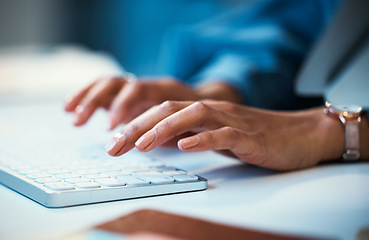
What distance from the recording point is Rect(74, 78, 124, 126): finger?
2.04ft

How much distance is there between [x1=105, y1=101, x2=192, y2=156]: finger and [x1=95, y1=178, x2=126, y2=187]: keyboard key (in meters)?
0.06

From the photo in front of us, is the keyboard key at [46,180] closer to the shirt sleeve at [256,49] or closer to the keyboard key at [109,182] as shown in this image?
the keyboard key at [109,182]

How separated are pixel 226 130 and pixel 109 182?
0.13m

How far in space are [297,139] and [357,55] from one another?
0.43ft

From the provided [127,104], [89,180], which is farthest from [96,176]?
[127,104]

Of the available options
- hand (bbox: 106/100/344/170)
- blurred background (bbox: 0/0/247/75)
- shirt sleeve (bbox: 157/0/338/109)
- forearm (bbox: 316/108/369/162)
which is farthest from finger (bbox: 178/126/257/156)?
blurred background (bbox: 0/0/247/75)

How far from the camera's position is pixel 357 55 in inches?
22.5

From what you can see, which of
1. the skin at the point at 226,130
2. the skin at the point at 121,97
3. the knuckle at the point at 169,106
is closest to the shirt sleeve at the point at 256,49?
the skin at the point at 121,97

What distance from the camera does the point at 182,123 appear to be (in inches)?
18.1

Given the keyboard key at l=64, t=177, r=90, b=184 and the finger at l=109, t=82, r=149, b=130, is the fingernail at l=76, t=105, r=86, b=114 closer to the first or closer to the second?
the finger at l=109, t=82, r=149, b=130

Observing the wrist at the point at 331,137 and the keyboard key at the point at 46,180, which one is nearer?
the keyboard key at the point at 46,180

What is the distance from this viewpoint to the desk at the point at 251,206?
13.2 inches

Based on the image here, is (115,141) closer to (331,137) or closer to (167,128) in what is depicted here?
(167,128)

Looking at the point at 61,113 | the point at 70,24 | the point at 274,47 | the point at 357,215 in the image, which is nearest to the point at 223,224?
the point at 357,215
